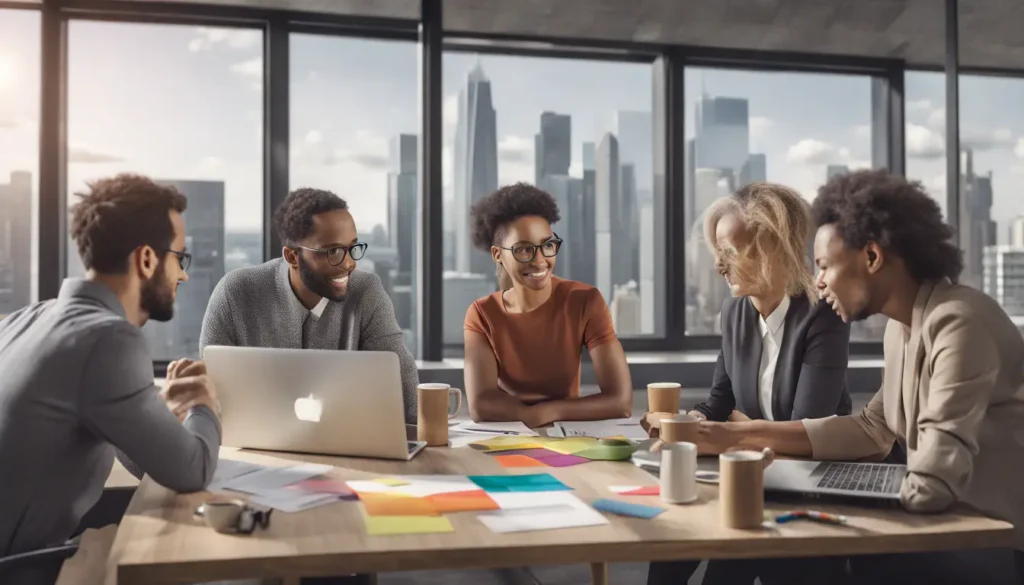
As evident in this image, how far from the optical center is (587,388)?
12.6 feet

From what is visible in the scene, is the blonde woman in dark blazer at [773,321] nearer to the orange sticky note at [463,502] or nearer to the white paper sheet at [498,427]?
the white paper sheet at [498,427]

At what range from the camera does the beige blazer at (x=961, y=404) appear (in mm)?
1389

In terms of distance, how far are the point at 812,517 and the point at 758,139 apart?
3.29m

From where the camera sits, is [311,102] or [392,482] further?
[311,102]

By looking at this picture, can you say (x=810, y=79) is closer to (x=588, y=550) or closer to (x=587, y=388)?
(x=587, y=388)

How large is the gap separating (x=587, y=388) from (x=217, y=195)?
5.91 feet

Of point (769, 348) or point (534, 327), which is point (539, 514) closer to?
point (769, 348)

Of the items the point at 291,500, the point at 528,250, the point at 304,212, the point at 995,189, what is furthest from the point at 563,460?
the point at 995,189

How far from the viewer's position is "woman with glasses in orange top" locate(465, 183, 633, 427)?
2.66m

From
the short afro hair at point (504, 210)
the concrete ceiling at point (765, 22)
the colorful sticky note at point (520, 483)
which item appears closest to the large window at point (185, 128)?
the concrete ceiling at point (765, 22)

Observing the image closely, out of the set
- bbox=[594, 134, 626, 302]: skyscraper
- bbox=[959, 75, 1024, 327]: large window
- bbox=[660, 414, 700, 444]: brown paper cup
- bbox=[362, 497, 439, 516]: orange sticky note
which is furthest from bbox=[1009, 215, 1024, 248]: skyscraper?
bbox=[362, 497, 439, 516]: orange sticky note

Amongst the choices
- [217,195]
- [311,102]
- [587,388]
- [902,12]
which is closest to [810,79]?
[902,12]

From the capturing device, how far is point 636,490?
1.54 m

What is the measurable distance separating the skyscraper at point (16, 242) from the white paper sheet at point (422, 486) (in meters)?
2.67
